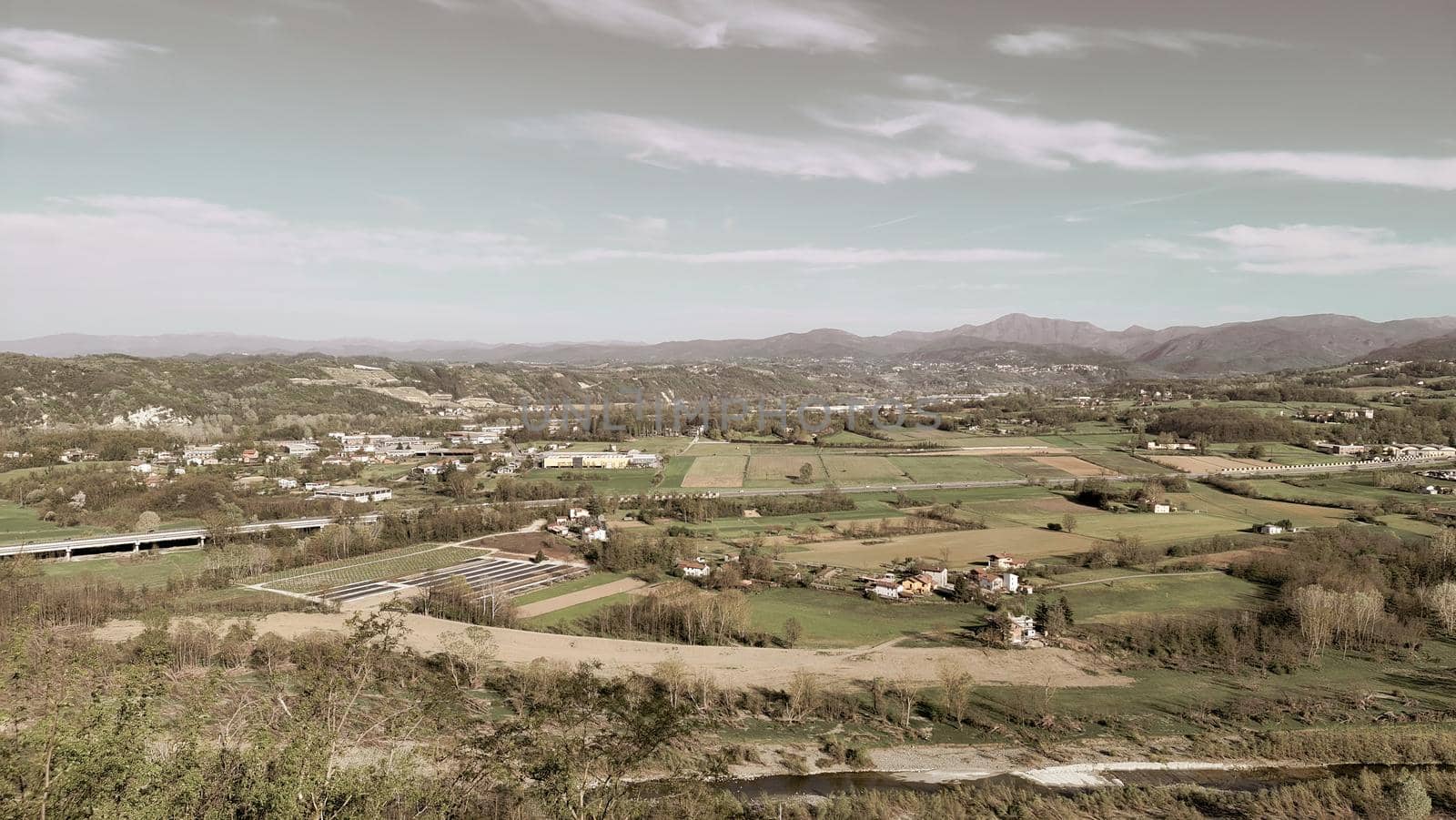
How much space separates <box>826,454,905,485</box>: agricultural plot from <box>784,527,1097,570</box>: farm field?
66.3 ft

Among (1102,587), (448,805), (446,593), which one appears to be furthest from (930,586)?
(448,805)

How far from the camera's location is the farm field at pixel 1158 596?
35534mm

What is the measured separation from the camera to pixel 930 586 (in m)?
39.6

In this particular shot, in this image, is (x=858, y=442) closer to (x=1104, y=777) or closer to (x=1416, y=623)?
(x=1416, y=623)

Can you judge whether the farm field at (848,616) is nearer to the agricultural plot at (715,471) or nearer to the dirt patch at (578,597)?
the dirt patch at (578,597)

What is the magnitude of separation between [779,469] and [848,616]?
41203mm

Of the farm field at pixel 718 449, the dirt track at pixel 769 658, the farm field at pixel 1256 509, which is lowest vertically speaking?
the dirt track at pixel 769 658

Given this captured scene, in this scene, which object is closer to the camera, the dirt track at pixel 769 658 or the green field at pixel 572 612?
the dirt track at pixel 769 658

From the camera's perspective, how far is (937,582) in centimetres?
4016

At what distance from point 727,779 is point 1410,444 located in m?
99.7

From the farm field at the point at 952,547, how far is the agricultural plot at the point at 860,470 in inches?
795

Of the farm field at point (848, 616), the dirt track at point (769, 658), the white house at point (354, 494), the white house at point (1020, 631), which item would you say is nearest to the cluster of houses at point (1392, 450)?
the white house at point (1020, 631)

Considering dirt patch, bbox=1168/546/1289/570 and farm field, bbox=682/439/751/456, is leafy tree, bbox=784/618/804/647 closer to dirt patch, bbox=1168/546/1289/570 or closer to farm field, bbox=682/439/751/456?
dirt patch, bbox=1168/546/1289/570

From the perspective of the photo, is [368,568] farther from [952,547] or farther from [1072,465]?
[1072,465]
